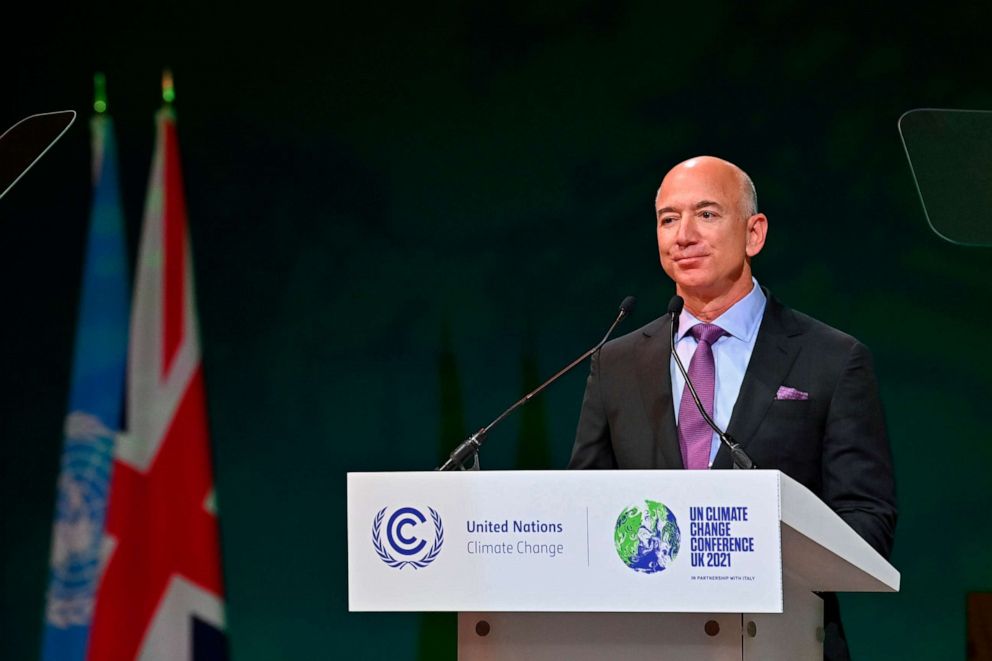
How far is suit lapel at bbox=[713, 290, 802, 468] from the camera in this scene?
103 inches

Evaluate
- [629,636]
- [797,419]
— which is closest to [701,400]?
[797,419]

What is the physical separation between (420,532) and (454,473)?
100 millimetres

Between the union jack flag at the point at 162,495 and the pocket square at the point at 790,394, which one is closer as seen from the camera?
the pocket square at the point at 790,394

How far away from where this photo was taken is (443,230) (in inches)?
185

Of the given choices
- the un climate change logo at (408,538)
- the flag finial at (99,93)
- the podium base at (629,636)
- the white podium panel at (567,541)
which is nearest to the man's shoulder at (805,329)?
the podium base at (629,636)

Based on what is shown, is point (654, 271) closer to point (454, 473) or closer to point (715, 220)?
point (715, 220)

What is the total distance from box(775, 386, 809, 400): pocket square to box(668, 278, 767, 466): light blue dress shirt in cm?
8

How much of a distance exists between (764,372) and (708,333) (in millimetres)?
141

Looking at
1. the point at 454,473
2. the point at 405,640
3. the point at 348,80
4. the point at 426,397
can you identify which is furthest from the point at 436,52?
the point at 454,473

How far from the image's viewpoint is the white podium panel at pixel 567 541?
1840 mm

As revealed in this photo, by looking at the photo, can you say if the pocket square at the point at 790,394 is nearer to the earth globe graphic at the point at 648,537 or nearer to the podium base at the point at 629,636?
the podium base at the point at 629,636

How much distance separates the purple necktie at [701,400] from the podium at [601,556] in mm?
573

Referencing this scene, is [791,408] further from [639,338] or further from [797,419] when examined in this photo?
[639,338]

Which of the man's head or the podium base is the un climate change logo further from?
the man's head
